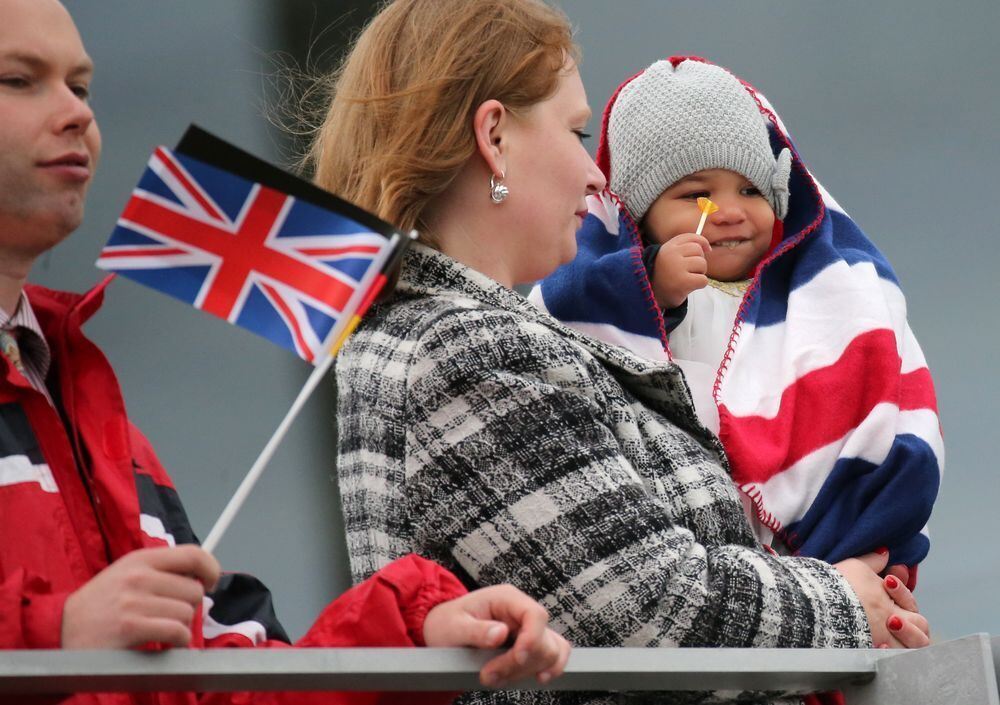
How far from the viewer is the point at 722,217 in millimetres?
2152

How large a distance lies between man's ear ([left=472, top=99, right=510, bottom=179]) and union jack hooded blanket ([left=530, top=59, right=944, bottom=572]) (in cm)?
29

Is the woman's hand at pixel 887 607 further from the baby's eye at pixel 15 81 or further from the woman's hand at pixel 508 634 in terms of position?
the baby's eye at pixel 15 81

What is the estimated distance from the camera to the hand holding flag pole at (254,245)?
1.29 metres

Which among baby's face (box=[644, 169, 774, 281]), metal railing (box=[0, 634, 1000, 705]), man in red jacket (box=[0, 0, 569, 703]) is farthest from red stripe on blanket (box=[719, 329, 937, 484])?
man in red jacket (box=[0, 0, 569, 703])

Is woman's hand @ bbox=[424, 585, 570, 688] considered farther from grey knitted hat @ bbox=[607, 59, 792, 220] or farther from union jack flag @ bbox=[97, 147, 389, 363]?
grey knitted hat @ bbox=[607, 59, 792, 220]

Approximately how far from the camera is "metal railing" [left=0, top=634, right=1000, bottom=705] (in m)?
1.14

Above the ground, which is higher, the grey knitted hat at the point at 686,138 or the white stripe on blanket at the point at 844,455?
the grey knitted hat at the point at 686,138

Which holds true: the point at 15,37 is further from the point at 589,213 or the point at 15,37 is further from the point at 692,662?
the point at 589,213

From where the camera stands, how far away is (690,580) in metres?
1.51

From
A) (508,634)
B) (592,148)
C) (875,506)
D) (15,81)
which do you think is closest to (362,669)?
(508,634)

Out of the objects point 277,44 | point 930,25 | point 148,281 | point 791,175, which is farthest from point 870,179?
point 148,281

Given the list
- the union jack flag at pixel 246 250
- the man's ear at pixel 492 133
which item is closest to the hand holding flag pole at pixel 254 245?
the union jack flag at pixel 246 250

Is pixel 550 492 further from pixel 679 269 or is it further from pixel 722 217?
pixel 722 217

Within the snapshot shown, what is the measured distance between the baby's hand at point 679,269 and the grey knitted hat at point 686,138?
0.15 m
